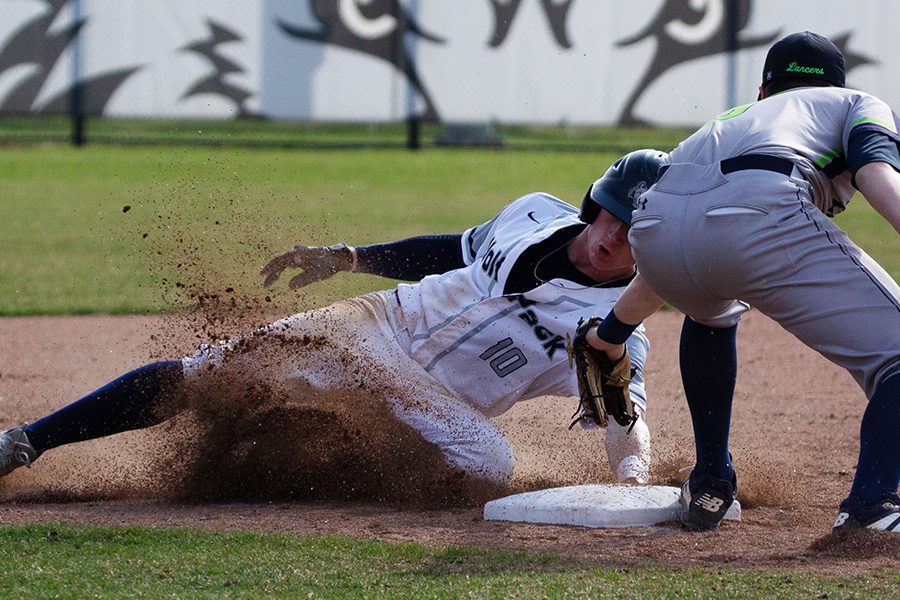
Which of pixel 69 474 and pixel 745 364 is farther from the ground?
pixel 69 474

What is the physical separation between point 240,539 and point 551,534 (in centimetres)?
78

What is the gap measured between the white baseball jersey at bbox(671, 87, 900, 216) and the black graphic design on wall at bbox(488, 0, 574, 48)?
14.4 m

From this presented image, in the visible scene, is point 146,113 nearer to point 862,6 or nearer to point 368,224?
point 368,224

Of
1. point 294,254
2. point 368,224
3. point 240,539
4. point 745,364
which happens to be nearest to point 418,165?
point 368,224

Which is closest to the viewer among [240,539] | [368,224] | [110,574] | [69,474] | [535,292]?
[110,574]

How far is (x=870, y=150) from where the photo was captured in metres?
2.77

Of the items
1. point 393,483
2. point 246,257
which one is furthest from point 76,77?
point 393,483

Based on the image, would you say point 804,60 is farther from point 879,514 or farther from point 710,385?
point 879,514

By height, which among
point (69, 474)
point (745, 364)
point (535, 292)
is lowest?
point (745, 364)

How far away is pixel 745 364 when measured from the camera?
21.2 ft

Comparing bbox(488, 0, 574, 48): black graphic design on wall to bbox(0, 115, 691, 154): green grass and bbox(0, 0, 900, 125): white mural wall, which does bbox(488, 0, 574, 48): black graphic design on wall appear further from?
bbox(0, 115, 691, 154): green grass

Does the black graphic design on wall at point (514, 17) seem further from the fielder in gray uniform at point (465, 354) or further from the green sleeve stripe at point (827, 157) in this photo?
the green sleeve stripe at point (827, 157)

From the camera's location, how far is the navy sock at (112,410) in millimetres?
3676

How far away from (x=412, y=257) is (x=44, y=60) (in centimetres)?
1348
